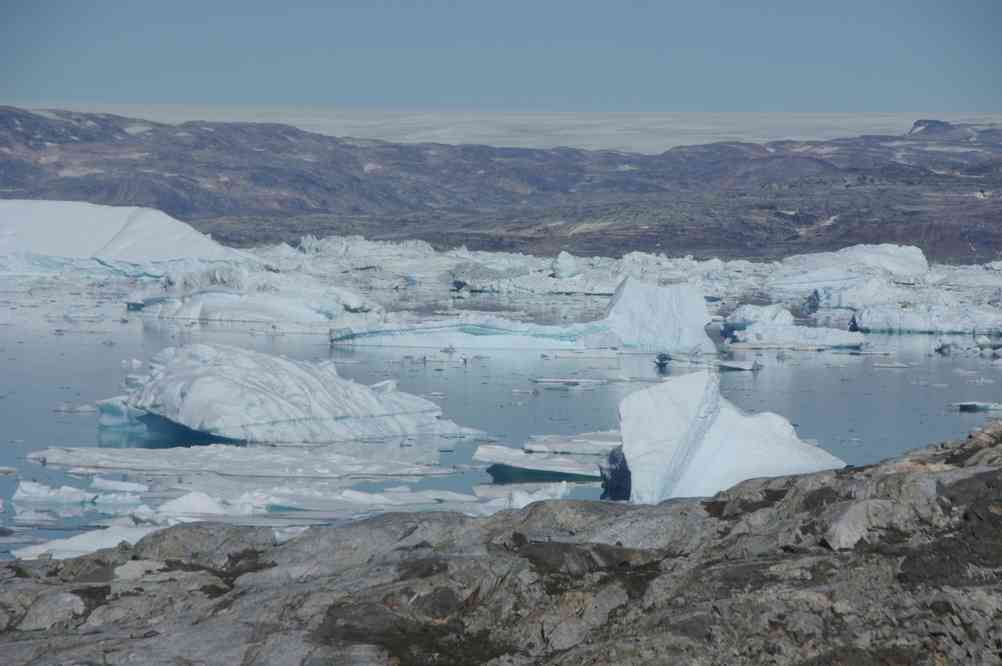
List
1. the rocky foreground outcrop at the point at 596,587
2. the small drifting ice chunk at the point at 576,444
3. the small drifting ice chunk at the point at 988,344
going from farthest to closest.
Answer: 1. the small drifting ice chunk at the point at 988,344
2. the small drifting ice chunk at the point at 576,444
3. the rocky foreground outcrop at the point at 596,587

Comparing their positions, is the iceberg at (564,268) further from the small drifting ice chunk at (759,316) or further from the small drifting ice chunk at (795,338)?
the small drifting ice chunk at (795,338)

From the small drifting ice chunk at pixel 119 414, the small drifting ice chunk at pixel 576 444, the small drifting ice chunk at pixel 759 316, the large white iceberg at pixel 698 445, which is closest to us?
the large white iceberg at pixel 698 445

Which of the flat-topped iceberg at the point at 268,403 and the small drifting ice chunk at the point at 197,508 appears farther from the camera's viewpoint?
the flat-topped iceberg at the point at 268,403

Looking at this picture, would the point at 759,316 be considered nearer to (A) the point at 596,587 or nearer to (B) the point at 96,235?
(B) the point at 96,235

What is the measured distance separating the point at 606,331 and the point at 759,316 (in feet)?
8.63

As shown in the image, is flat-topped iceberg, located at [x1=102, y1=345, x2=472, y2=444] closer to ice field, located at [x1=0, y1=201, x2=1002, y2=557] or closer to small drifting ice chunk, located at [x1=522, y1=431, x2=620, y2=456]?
ice field, located at [x1=0, y1=201, x2=1002, y2=557]

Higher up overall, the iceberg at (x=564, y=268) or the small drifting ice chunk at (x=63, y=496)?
the small drifting ice chunk at (x=63, y=496)

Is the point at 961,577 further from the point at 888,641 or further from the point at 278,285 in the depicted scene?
the point at 278,285

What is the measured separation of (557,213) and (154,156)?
29.4 meters

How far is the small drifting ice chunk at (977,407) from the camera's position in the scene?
37.7ft

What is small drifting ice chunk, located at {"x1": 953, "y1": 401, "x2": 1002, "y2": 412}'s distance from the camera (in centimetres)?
1148

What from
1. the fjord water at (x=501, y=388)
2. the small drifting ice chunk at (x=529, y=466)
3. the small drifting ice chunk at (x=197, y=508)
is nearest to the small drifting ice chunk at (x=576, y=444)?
the small drifting ice chunk at (x=529, y=466)

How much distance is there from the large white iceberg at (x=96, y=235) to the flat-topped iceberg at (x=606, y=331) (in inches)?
359

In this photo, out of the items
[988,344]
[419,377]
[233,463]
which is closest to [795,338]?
[988,344]
